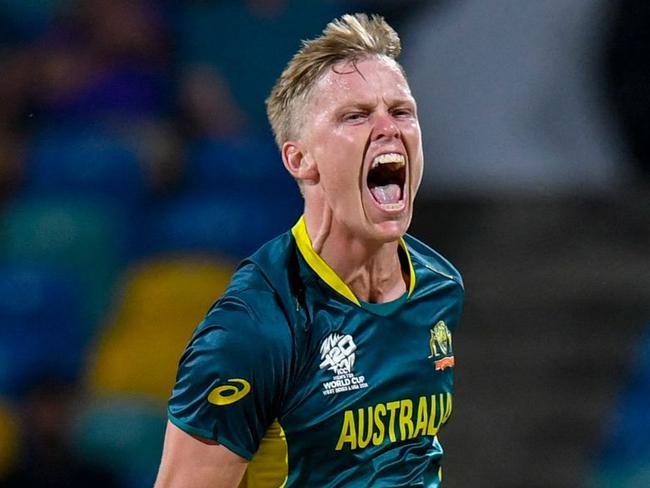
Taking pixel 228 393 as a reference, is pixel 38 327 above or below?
above

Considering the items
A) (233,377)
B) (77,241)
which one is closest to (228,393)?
Answer: (233,377)

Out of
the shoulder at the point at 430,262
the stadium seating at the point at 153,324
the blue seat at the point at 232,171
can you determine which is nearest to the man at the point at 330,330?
the shoulder at the point at 430,262

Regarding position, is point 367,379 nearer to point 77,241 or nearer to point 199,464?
point 199,464

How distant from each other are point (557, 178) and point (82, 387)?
242 cm

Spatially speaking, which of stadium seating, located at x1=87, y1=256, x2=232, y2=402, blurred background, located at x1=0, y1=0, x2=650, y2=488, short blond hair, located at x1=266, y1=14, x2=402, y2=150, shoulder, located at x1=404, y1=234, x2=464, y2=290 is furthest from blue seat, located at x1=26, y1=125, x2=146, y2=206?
short blond hair, located at x1=266, y1=14, x2=402, y2=150

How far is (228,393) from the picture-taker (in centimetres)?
223

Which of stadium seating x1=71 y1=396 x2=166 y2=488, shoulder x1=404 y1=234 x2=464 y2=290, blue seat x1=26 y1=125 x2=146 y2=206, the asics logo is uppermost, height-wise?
blue seat x1=26 y1=125 x2=146 y2=206

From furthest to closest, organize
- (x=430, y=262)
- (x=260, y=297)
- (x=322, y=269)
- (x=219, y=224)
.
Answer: (x=219, y=224), (x=430, y=262), (x=322, y=269), (x=260, y=297)

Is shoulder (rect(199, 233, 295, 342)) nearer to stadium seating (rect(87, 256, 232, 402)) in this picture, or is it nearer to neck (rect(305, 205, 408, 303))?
neck (rect(305, 205, 408, 303))

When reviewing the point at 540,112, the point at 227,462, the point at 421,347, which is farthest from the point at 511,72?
the point at 227,462

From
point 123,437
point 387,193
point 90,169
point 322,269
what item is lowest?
point 123,437

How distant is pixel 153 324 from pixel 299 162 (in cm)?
307

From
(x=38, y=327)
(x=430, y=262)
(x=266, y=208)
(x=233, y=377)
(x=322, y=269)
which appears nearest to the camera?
(x=233, y=377)

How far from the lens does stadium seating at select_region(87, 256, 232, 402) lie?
5277 mm
